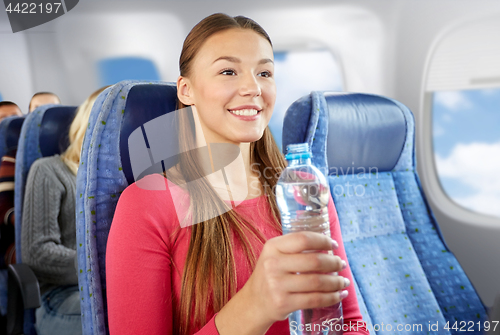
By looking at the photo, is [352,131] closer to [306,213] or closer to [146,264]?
[306,213]

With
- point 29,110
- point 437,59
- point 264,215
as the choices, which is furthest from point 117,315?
point 437,59

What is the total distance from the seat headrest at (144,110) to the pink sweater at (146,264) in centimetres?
8

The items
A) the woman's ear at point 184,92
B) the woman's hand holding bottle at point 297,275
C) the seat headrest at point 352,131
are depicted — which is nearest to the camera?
the woman's hand holding bottle at point 297,275

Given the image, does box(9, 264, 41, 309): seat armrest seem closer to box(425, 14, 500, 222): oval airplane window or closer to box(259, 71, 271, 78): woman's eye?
box(259, 71, 271, 78): woman's eye

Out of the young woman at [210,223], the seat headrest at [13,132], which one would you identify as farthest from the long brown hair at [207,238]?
the seat headrest at [13,132]

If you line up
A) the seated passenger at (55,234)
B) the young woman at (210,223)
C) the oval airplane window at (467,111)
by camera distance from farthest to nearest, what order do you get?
the oval airplane window at (467,111) → the seated passenger at (55,234) → the young woman at (210,223)

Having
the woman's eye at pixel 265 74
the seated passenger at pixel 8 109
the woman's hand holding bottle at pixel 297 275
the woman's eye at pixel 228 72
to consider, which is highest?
the woman's eye at pixel 228 72

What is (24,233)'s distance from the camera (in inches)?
74.9

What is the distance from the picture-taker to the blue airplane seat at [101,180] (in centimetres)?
92

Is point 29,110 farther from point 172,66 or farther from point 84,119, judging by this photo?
point 172,66

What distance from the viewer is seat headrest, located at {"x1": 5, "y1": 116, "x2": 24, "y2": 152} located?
6.66 ft

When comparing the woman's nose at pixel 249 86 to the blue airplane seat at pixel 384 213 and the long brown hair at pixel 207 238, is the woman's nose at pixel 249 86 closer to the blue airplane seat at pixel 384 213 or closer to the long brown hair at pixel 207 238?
the long brown hair at pixel 207 238

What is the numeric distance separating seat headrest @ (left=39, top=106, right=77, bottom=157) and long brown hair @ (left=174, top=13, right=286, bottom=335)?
4.27 feet

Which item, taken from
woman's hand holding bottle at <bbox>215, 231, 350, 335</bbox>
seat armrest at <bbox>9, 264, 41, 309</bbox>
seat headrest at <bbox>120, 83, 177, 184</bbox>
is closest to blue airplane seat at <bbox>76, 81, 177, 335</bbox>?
seat headrest at <bbox>120, 83, 177, 184</bbox>
